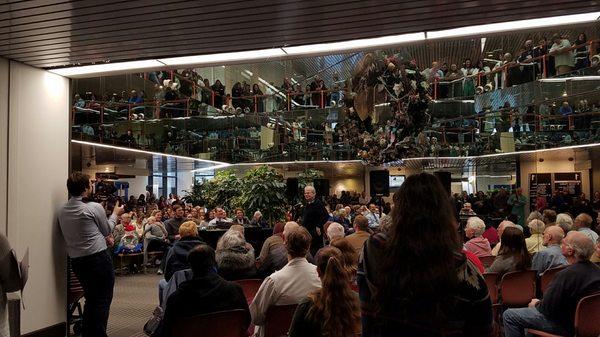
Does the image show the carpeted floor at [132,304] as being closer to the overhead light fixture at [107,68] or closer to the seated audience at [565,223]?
the overhead light fixture at [107,68]

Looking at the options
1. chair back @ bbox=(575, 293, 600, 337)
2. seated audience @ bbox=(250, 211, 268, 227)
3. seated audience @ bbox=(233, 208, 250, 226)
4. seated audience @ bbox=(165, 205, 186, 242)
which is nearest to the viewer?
chair back @ bbox=(575, 293, 600, 337)

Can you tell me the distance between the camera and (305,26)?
14.6 feet

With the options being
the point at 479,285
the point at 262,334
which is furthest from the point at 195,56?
the point at 479,285

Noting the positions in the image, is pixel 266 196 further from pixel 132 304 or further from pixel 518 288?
pixel 518 288

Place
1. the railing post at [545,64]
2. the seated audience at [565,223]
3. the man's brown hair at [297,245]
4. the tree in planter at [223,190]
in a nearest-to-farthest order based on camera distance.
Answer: the man's brown hair at [297,245], the seated audience at [565,223], the tree in planter at [223,190], the railing post at [545,64]

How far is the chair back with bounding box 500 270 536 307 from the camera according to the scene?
479cm

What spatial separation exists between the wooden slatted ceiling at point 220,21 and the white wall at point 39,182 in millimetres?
550

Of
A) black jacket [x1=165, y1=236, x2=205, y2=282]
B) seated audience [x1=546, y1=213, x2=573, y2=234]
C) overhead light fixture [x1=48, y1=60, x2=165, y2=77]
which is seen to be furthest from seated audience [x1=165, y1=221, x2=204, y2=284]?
seated audience [x1=546, y1=213, x2=573, y2=234]

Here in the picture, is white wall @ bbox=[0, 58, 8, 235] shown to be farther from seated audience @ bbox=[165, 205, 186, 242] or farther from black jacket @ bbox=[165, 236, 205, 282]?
seated audience @ bbox=[165, 205, 186, 242]

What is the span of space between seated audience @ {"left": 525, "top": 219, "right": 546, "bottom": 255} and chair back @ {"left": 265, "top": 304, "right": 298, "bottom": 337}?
171 inches

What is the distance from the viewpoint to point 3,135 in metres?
5.27

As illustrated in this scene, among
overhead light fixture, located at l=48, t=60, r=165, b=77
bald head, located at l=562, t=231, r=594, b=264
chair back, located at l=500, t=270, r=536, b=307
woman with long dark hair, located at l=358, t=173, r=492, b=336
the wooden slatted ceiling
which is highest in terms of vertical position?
the wooden slatted ceiling

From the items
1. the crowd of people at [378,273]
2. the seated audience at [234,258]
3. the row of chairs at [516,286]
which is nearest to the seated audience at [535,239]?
the crowd of people at [378,273]

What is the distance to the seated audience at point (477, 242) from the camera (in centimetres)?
641
